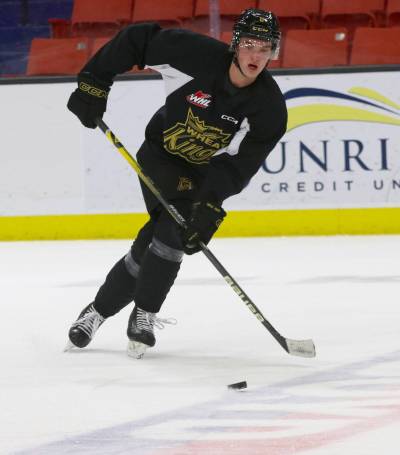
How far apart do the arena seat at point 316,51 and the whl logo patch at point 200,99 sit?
3274 millimetres

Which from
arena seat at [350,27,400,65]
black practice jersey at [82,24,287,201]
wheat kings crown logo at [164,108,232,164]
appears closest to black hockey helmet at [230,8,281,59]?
black practice jersey at [82,24,287,201]

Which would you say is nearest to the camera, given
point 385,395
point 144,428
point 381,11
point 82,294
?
point 144,428

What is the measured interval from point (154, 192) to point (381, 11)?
3858 mm

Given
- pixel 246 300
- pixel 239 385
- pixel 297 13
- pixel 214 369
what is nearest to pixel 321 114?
pixel 297 13

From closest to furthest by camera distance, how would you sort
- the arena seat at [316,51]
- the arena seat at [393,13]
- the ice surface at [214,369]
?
the ice surface at [214,369], the arena seat at [316,51], the arena seat at [393,13]

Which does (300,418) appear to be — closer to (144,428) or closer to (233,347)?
(144,428)

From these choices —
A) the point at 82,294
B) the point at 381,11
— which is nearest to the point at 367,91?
the point at 381,11

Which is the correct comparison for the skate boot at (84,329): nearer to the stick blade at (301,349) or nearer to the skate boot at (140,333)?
the skate boot at (140,333)

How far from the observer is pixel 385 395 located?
2.65 meters

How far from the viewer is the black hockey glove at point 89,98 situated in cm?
331

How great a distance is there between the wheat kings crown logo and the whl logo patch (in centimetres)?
3

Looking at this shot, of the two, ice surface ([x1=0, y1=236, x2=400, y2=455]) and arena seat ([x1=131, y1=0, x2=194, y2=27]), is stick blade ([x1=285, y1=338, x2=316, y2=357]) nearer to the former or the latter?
ice surface ([x1=0, y1=236, x2=400, y2=455])

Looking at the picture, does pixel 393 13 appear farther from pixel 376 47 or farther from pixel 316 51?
pixel 316 51

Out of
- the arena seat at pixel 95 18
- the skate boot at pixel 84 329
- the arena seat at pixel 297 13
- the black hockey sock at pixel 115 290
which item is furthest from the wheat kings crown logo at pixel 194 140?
the arena seat at pixel 297 13
